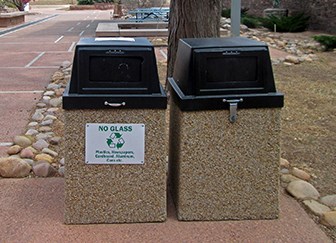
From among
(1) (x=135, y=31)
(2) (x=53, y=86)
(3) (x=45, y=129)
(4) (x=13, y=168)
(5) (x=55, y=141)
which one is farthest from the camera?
(1) (x=135, y=31)

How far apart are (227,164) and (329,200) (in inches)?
43.9

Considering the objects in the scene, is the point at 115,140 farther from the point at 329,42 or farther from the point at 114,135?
the point at 329,42

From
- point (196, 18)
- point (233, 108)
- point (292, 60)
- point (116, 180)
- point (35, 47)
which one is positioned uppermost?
point (196, 18)

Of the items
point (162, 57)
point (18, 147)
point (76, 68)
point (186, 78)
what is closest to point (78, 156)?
point (76, 68)

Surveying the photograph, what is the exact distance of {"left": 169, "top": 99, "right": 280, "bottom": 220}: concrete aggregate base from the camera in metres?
3.60

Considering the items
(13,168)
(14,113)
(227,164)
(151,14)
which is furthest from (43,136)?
(151,14)

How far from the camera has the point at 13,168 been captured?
4.61 meters

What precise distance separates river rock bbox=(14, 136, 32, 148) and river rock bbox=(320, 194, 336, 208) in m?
3.16

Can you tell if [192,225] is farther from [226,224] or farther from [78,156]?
[78,156]

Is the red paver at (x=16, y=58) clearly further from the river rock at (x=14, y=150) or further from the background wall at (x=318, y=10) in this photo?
the background wall at (x=318, y=10)

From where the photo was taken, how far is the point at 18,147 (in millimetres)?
5363

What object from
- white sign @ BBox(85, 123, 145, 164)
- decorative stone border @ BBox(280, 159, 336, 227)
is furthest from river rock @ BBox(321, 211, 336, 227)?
white sign @ BBox(85, 123, 145, 164)

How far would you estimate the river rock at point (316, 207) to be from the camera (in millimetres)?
3951

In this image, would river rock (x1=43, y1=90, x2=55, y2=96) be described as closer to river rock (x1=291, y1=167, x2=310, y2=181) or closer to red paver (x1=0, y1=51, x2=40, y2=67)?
red paver (x1=0, y1=51, x2=40, y2=67)
